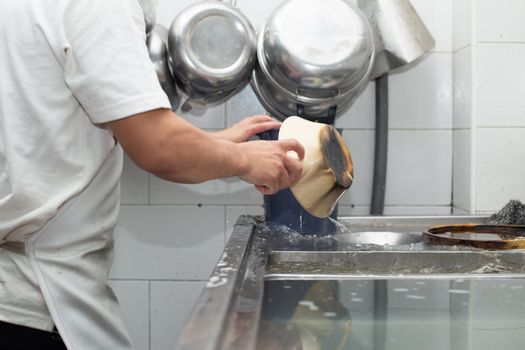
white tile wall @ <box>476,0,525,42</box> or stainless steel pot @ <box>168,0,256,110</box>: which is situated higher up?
white tile wall @ <box>476,0,525,42</box>

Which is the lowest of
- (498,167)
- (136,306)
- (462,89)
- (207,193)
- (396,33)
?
(136,306)

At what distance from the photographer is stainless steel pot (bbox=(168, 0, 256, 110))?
172cm

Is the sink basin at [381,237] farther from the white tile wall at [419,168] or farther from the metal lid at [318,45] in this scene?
the white tile wall at [419,168]

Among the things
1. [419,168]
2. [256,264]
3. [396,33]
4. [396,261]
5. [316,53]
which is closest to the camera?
[256,264]

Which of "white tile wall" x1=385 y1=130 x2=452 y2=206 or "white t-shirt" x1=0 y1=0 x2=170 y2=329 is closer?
"white t-shirt" x1=0 y1=0 x2=170 y2=329

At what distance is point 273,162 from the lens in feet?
3.46

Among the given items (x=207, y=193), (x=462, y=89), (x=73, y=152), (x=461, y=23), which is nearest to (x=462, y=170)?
(x=462, y=89)

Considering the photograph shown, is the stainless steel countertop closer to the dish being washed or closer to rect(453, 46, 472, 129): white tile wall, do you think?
the dish being washed

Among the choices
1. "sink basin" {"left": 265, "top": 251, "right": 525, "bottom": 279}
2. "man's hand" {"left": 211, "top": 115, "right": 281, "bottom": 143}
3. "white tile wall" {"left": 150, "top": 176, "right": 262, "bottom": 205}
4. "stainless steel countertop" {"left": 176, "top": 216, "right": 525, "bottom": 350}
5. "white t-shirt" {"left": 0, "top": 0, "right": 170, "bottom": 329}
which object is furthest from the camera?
"white tile wall" {"left": 150, "top": 176, "right": 262, "bottom": 205}

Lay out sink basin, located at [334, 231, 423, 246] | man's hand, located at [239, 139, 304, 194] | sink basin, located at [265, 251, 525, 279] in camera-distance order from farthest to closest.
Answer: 1. sink basin, located at [334, 231, 423, 246]
2. sink basin, located at [265, 251, 525, 279]
3. man's hand, located at [239, 139, 304, 194]

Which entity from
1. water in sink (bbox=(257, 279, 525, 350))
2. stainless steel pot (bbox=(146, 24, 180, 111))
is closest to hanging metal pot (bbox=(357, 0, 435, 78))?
stainless steel pot (bbox=(146, 24, 180, 111))

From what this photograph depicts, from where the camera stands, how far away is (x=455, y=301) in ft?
3.00

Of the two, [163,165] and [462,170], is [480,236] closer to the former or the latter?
[462,170]

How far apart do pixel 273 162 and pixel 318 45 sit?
0.70 meters
